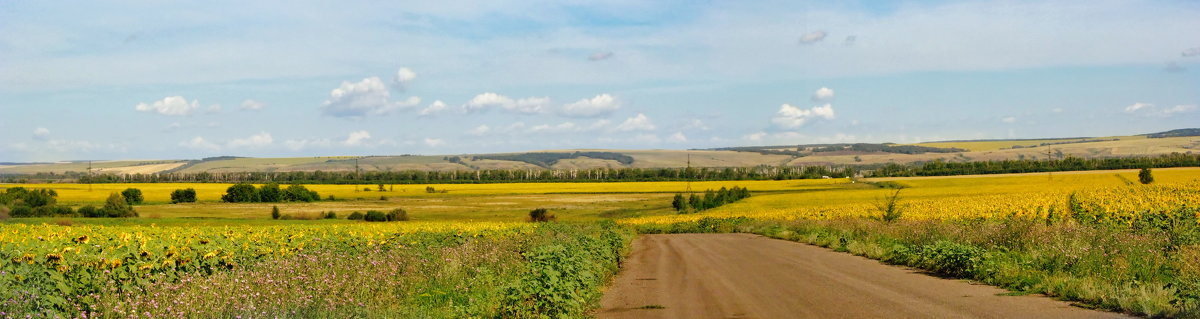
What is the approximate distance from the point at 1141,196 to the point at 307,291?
37.1m

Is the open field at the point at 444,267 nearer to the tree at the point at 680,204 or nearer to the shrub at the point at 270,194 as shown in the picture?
the tree at the point at 680,204

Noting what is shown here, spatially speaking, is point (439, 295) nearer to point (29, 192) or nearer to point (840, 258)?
point (840, 258)

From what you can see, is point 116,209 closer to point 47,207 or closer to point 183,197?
point 47,207

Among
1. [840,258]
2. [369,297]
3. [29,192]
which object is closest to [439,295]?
[369,297]

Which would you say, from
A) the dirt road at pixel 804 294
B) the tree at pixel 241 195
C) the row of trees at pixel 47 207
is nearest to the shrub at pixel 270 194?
the tree at pixel 241 195

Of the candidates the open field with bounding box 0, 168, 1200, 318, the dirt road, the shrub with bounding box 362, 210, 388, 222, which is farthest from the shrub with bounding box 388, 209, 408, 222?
the dirt road

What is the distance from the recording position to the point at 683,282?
1770 cm

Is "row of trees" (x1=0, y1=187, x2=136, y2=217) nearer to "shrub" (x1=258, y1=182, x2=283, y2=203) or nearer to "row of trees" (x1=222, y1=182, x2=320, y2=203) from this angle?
"row of trees" (x1=222, y1=182, x2=320, y2=203)

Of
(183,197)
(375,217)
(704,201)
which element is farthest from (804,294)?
(183,197)

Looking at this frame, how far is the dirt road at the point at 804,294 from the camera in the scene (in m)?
12.4

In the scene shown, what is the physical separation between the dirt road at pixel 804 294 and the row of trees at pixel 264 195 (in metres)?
90.9

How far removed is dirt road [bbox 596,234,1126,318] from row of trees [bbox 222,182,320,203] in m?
90.9

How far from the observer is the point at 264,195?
4220 inches

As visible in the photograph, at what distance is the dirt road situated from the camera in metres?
12.4
